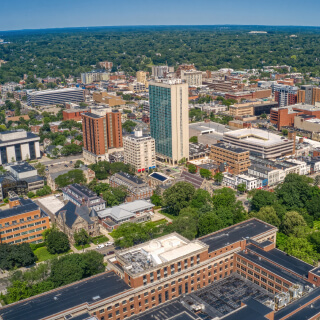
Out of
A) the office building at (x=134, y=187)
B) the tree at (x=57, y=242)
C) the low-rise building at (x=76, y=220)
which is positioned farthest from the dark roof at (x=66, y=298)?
the office building at (x=134, y=187)

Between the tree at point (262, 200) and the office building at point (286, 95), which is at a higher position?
the office building at point (286, 95)

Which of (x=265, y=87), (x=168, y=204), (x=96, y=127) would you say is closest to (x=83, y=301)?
(x=168, y=204)

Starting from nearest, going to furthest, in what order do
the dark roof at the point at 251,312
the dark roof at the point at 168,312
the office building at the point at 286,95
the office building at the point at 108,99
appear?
1. the dark roof at the point at 251,312
2. the dark roof at the point at 168,312
3. the office building at the point at 286,95
4. the office building at the point at 108,99

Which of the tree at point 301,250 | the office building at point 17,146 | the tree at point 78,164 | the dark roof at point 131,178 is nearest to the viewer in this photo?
the tree at point 301,250

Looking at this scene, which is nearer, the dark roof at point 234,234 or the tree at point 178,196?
the dark roof at point 234,234

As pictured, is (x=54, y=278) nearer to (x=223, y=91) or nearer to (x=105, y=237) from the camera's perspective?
(x=105, y=237)

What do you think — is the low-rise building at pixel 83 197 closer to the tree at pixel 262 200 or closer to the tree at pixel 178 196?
the tree at pixel 178 196

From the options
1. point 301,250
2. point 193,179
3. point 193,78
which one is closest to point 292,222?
point 301,250
